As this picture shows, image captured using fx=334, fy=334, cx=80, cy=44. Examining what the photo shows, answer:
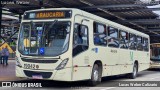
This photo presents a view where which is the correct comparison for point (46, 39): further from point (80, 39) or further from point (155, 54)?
point (155, 54)

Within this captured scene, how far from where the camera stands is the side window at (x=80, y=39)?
11.8m

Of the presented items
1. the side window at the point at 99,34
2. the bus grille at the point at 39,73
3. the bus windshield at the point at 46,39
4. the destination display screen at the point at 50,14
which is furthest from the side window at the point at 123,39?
the bus grille at the point at 39,73

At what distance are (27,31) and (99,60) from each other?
130 inches

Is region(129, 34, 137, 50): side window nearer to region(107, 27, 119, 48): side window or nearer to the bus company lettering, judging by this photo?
region(107, 27, 119, 48): side window

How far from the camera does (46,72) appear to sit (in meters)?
11.4

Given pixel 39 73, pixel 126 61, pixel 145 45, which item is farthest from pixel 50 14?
pixel 145 45

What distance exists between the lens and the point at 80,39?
1216 centimetres

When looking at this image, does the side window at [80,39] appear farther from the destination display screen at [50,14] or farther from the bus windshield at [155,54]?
the bus windshield at [155,54]

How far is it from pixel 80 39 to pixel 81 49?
14.4 inches

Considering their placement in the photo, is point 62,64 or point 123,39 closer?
point 62,64

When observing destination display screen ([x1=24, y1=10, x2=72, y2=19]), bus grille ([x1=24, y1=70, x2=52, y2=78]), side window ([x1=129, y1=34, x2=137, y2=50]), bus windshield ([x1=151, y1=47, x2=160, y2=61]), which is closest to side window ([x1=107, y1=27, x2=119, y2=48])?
side window ([x1=129, y1=34, x2=137, y2=50])

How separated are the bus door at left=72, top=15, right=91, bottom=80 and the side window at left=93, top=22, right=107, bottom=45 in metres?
0.76

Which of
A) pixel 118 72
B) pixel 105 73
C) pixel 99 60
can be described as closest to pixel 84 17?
pixel 99 60

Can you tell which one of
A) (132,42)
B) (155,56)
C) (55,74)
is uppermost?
(132,42)
